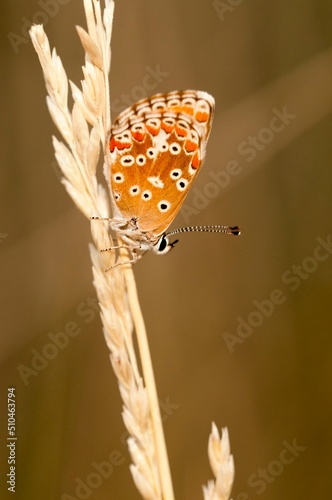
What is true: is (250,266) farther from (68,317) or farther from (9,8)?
(9,8)

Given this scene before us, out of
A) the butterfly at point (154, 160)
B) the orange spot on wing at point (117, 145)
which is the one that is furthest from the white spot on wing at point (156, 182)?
the orange spot on wing at point (117, 145)

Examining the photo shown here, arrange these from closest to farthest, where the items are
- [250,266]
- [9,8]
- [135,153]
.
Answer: [135,153] → [9,8] → [250,266]

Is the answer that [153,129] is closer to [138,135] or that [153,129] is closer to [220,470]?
[138,135]

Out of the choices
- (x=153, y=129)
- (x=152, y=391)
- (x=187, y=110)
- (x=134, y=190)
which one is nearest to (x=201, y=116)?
(x=187, y=110)

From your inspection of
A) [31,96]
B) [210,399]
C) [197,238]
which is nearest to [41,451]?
[210,399]

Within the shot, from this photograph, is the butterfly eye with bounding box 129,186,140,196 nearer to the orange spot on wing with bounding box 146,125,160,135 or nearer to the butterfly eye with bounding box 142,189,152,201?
the butterfly eye with bounding box 142,189,152,201
